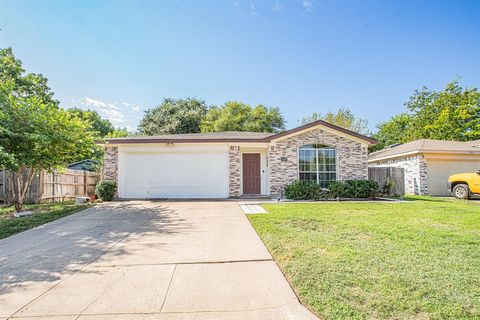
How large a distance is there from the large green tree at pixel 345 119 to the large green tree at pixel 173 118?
13586mm

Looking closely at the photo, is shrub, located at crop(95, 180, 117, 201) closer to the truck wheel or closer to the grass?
the grass

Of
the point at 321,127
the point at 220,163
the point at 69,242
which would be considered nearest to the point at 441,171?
the point at 321,127

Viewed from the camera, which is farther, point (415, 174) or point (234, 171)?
point (415, 174)

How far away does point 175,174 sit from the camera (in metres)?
12.9

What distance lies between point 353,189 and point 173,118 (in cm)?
2316

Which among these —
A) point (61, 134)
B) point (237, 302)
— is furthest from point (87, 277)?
point (61, 134)

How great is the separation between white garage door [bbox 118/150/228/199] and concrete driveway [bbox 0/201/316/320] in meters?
6.32

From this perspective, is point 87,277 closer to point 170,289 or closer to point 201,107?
point 170,289

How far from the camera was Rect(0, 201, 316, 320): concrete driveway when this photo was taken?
2.68 metres

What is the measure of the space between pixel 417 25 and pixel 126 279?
1540 centimetres

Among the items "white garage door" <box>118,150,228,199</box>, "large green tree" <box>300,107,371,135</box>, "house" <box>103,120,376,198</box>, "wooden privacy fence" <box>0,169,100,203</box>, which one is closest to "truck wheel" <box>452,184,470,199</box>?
"house" <box>103,120,376,198</box>

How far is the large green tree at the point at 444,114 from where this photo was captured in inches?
1020

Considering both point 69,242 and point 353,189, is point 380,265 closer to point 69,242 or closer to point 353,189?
point 69,242

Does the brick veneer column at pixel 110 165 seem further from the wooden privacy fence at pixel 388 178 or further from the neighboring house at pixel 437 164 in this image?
the neighboring house at pixel 437 164
